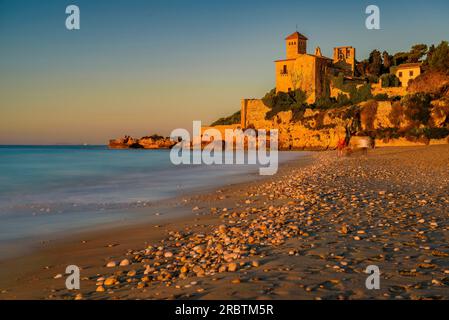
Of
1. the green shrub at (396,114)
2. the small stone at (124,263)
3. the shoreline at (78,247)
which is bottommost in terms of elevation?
the shoreline at (78,247)

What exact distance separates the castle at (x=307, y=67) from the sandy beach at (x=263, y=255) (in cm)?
6070

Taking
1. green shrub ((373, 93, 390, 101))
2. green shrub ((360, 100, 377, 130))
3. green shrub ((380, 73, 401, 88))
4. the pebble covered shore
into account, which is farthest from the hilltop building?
the pebble covered shore

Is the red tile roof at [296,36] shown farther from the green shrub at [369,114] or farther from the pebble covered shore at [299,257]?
the pebble covered shore at [299,257]

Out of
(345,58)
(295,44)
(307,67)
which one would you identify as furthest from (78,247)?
(345,58)

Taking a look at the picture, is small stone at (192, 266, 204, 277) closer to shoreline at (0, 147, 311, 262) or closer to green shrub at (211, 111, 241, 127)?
shoreline at (0, 147, 311, 262)

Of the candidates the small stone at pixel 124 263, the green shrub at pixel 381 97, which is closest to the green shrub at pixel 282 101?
the green shrub at pixel 381 97

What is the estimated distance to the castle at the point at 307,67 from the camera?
66500 mm

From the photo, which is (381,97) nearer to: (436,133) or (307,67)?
(307,67)

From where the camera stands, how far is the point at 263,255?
4.72 metres

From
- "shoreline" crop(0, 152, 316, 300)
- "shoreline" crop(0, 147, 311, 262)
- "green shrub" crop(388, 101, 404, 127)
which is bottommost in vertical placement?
"shoreline" crop(0, 147, 311, 262)

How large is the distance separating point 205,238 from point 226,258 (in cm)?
132

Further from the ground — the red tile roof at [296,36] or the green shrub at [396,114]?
the red tile roof at [296,36]

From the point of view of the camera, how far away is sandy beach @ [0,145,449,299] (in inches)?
146
